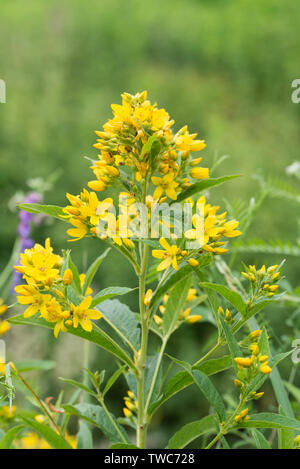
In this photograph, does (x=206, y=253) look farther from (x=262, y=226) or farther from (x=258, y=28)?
(x=258, y=28)

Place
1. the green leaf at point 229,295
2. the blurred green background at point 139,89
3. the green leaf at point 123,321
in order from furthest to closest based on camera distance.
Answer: the blurred green background at point 139,89 < the green leaf at point 123,321 < the green leaf at point 229,295

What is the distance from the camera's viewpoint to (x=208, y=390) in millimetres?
419

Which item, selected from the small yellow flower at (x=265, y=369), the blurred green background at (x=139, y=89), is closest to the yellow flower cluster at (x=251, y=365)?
the small yellow flower at (x=265, y=369)

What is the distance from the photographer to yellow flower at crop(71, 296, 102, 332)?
42 cm

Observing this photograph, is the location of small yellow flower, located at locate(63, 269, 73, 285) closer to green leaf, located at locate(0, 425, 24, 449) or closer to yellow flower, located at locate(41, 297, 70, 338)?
yellow flower, located at locate(41, 297, 70, 338)

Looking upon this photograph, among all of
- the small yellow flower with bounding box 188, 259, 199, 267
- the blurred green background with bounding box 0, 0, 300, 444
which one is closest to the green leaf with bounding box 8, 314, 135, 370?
the small yellow flower with bounding box 188, 259, 199, 267

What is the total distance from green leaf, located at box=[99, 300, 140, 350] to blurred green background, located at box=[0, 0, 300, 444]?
0.93 metres

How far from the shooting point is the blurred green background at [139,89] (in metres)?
1.71

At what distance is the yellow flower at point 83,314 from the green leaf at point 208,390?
0.10 m

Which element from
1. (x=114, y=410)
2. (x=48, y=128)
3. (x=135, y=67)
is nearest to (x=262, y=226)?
(x=114, y=410)

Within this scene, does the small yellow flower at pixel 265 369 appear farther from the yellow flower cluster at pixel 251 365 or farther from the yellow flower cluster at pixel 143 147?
the yellow flower cluster at pixel 143 147

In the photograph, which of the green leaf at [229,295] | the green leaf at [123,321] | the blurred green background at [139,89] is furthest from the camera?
the blurred green background at [139,89]

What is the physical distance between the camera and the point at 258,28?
2.95 metres

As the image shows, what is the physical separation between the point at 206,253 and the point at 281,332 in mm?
1012
